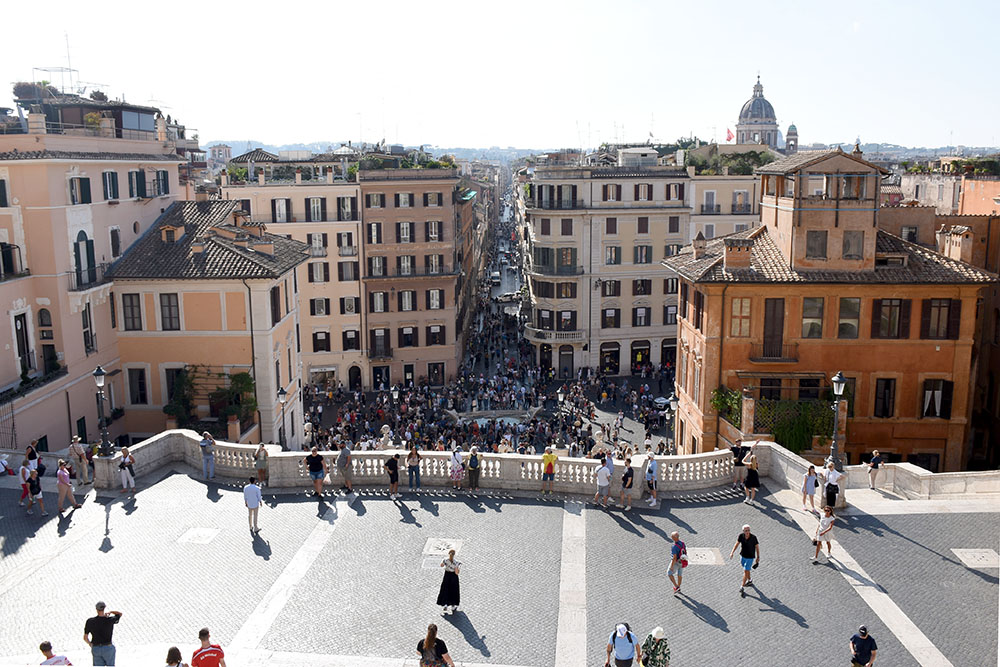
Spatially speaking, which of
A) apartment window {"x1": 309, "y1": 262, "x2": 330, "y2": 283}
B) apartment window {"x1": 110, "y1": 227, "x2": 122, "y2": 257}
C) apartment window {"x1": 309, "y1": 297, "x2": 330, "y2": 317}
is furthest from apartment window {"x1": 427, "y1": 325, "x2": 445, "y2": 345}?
apartment window {"x1": 110, "y1": 227, "x2": 122, "y2": 257}

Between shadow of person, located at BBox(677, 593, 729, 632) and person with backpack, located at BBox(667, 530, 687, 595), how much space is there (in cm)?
28

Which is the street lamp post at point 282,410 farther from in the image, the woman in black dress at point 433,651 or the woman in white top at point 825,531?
the woman in black dress at point 433,651

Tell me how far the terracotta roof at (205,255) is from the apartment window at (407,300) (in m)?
22.0

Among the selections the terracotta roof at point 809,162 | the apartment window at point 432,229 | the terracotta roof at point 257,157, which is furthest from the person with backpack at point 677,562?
the terracotta roof at point 257,157

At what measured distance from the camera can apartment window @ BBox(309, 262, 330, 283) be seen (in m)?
63.3

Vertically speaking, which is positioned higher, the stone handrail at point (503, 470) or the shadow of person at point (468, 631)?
the stone handrail at point (503, 470)

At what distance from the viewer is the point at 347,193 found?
63.5 meters

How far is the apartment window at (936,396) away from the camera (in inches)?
1329

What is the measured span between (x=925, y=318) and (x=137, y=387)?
31794 mm

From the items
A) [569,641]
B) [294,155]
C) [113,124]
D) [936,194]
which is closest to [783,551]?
[569,641]

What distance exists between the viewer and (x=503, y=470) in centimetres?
2412

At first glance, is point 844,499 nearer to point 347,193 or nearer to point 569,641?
point 569,641

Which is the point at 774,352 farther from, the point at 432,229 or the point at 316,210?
the point at 316,210

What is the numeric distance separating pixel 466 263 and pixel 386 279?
924 inches
